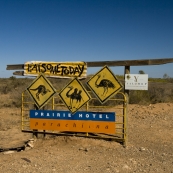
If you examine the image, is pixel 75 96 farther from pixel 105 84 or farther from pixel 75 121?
pixel 105 84

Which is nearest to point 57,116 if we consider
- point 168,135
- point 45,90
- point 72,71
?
point 45,90

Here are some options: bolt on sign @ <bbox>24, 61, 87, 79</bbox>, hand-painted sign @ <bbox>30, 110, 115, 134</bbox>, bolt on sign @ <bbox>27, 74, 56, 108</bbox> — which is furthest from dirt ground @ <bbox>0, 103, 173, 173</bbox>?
bolt on sign @ <bbox>24, 61, 87, 79</bbox>

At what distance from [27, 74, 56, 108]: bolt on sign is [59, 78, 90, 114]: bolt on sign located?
1.35ft

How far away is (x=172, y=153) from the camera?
7.39 metres

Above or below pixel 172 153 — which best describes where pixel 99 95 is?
above

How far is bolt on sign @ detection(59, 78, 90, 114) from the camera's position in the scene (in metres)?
7.84

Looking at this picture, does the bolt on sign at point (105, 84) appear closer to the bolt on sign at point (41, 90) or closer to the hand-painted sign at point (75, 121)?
the hand-painted sign at point (75, 121)

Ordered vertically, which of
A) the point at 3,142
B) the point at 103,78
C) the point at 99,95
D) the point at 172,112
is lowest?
the point at 3,142

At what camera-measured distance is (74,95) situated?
7934 millimetres

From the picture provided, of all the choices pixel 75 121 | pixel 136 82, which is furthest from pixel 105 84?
pixel 75 121

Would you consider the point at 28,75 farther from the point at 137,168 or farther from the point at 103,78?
the point at 137,168

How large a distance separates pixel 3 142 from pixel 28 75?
2.91 m

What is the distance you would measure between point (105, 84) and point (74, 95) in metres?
0.98

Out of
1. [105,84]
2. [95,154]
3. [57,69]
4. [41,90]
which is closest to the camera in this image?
[95,154]
